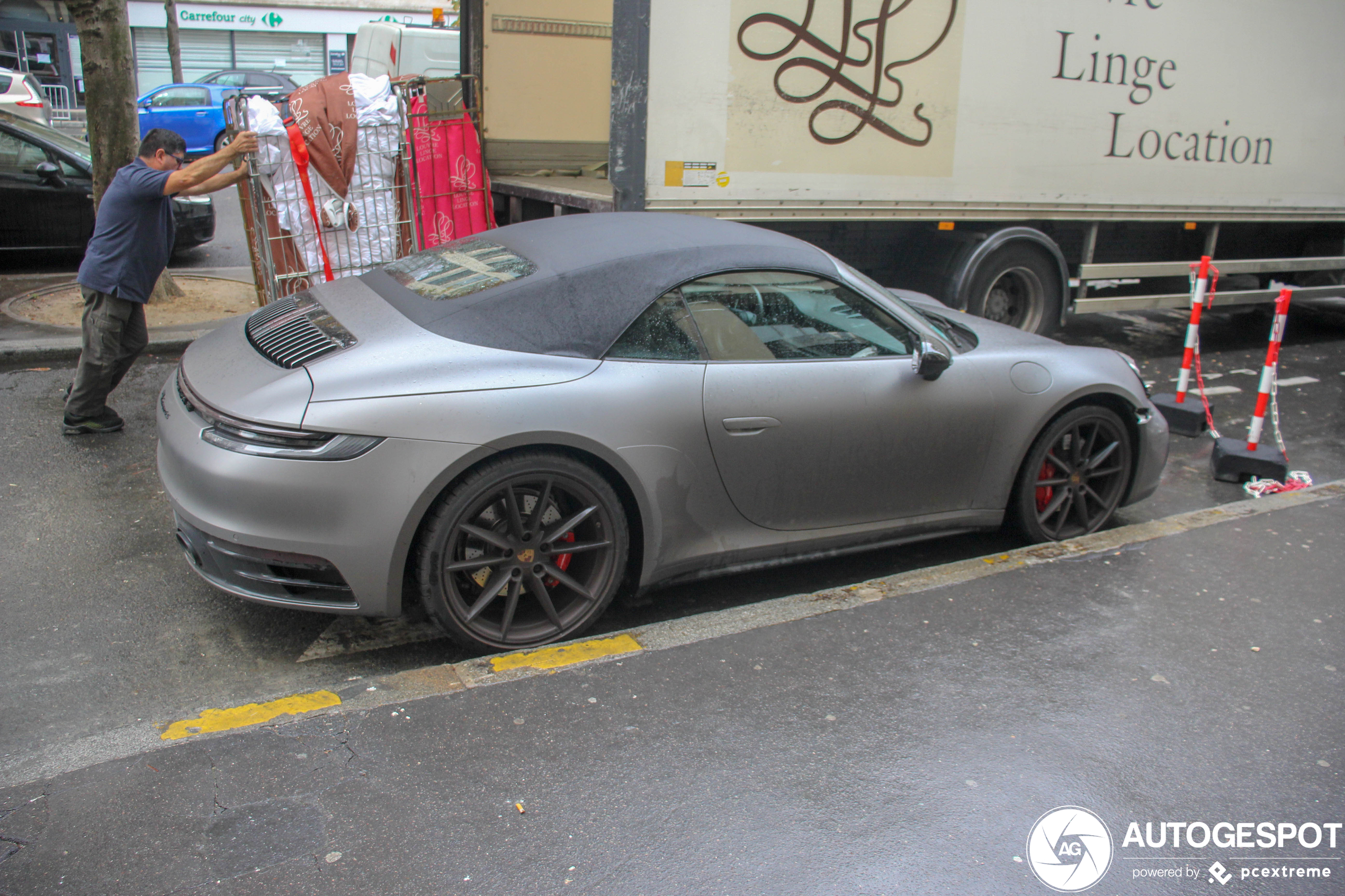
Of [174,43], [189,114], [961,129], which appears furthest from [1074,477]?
[174,43]

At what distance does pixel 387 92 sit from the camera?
21.4 feet

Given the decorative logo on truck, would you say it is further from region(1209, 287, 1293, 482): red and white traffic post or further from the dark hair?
the dark hair

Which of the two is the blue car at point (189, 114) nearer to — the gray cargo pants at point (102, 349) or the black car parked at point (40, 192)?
the black car parked at point (40, 192)

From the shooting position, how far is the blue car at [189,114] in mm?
20594

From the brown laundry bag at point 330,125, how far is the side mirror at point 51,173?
496cm

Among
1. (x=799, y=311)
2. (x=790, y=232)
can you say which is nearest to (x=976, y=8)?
(x=790, y=232)

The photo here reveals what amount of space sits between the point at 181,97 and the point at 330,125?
1803cm

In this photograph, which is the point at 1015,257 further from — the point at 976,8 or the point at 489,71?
the point at 489,71

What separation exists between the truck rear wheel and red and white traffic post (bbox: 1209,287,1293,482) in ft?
6.42

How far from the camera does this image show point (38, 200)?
380 inches

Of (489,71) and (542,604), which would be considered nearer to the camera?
(542,604)

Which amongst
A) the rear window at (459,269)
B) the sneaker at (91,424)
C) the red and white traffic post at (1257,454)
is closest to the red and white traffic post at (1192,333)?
the red and white traffic post at (1257,454)

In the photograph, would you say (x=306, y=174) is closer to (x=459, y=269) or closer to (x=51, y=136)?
(x=459, y=269)

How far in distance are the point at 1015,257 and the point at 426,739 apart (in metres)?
6.39
